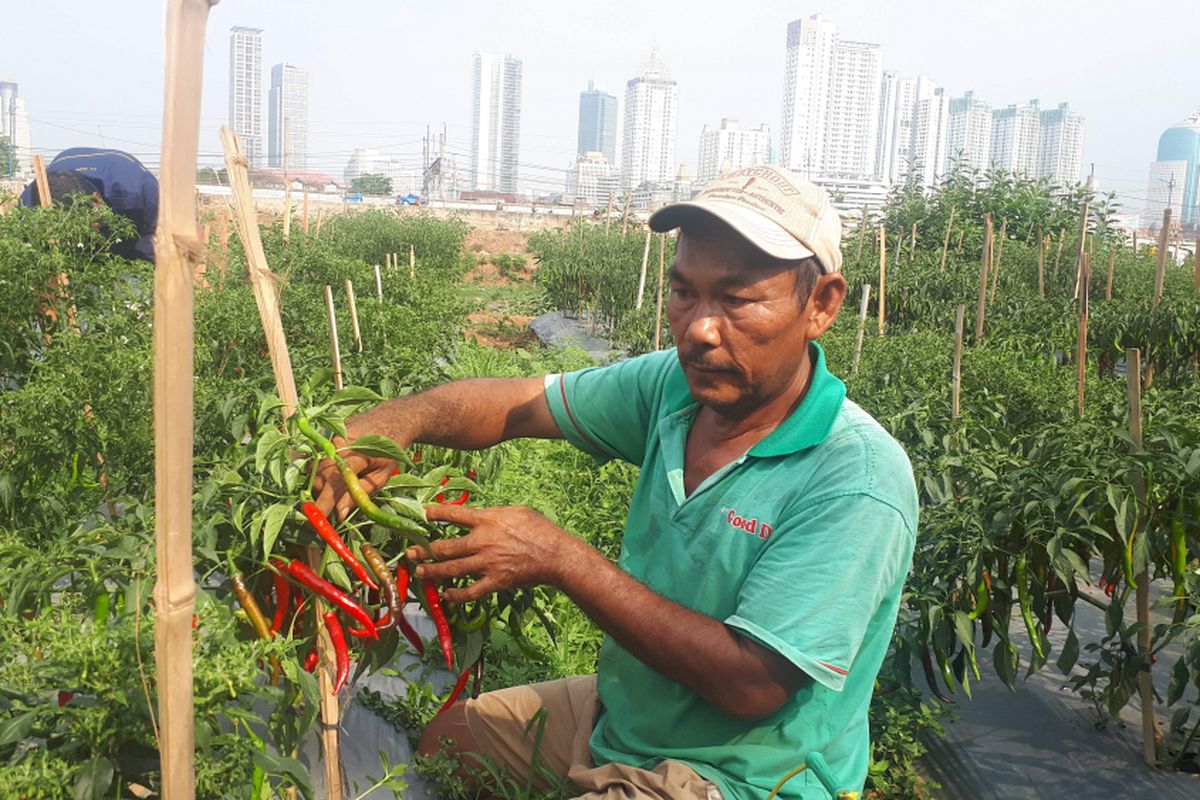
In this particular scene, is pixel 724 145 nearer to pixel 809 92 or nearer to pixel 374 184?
pixel 809 92

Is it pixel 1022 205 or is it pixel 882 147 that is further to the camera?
pixel 882 147

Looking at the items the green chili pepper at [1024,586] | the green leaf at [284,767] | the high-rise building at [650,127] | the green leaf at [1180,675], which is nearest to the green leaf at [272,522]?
the green leaf at [284,767]

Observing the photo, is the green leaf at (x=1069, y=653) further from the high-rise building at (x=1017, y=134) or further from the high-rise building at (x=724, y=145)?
the high-rise building at (x=1017, y=134)

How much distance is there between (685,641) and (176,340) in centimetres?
92

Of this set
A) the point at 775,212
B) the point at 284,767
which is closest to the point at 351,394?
the point at 284,767

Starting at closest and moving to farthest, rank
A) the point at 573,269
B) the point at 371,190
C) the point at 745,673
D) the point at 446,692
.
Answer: the point at 745,673, the point at 446,692, the point at 573,269, the point at 371,190

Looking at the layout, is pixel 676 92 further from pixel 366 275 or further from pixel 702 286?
pixel 702 286

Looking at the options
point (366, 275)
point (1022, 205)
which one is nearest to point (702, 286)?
point (366, 275)

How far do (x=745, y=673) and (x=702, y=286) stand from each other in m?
0.60

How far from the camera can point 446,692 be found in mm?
2992

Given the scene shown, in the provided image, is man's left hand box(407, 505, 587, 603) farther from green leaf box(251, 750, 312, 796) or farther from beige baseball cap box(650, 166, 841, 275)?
beige baseball cap box(650, 166, 841, 275)

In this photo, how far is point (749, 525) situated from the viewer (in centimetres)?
170

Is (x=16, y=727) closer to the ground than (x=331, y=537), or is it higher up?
closer to the ground

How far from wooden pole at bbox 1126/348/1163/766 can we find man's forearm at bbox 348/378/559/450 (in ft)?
5.24
